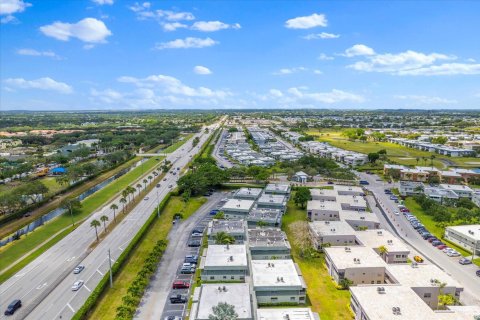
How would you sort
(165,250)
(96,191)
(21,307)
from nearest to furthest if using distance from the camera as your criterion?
(21,307)
(165,250)
(96,191)

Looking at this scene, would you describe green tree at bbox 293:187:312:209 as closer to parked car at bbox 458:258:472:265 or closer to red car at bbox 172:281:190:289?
parked car at bbox 458:258:472:265

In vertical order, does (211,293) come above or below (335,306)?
above

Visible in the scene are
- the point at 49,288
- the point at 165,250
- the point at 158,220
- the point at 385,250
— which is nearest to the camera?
the point at 49,288

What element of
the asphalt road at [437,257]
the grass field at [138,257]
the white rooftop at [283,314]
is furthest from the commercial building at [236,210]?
the white rooftop at [283,314]

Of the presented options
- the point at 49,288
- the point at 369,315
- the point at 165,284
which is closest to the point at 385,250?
the point at 369,315

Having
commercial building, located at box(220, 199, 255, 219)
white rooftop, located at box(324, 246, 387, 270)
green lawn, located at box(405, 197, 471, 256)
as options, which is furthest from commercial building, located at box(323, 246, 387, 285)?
commercial building, located at box(220, 199, 255, 219)

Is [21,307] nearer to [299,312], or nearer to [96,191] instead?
[299,312]

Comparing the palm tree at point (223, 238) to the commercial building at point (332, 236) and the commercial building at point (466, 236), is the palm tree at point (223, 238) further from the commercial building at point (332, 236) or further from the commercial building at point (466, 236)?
the commercial building at point (466, 236)

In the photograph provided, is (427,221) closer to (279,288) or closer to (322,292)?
(322,292)
